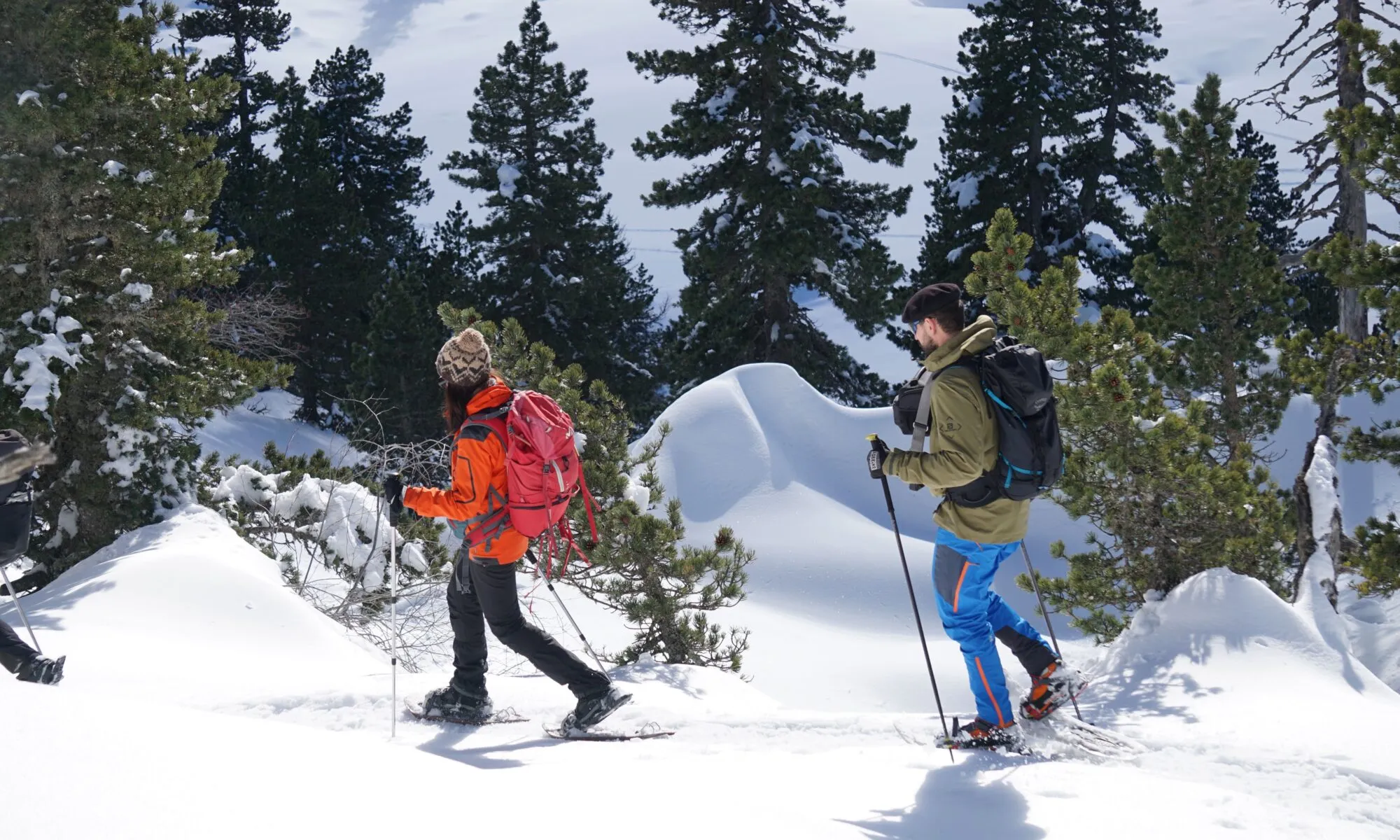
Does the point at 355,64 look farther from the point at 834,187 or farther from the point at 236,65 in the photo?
the point at 834,187

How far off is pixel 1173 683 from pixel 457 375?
14.5 feet

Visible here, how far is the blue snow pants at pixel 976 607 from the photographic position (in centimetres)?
426

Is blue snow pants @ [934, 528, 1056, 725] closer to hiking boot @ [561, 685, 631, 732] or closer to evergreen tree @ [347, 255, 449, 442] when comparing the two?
hiking boot @ [561, 685, 631, 732]

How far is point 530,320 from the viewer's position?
26.7 metres

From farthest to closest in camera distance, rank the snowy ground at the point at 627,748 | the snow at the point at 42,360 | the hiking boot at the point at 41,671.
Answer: the snow at the point at 42,360 → the hiking boot at the point at 41,671 → the snowy ground at the point at 627,748

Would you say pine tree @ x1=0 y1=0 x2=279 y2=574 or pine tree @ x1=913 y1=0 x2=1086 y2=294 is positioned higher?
pine tree @ x1=913 y1=0 x2=1086 y2=294

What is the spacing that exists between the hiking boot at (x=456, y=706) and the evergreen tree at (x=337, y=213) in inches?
801

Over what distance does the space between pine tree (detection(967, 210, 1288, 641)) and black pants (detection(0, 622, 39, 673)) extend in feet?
19.8

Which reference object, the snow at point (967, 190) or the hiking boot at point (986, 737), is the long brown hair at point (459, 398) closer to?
the hiking boot at point (986, 737)

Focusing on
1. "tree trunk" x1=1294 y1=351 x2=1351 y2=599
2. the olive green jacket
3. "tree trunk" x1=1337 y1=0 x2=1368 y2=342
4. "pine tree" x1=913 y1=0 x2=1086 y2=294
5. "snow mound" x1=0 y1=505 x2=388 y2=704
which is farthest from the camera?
"pine tree" x1=913 y1=0 x2=1086 y2=294

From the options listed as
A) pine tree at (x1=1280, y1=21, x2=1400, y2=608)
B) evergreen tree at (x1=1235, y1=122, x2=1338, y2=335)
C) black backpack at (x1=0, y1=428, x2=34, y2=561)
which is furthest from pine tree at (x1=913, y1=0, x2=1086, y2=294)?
black backpack at (x1=0, y1=428, x2=34, y2=561)

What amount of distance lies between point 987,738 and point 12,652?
4.53 meters

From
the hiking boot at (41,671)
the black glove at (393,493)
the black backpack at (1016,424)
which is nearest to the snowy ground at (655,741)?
the hiking boot at (41,671)

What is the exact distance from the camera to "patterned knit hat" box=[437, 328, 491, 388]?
4445 millimetres
